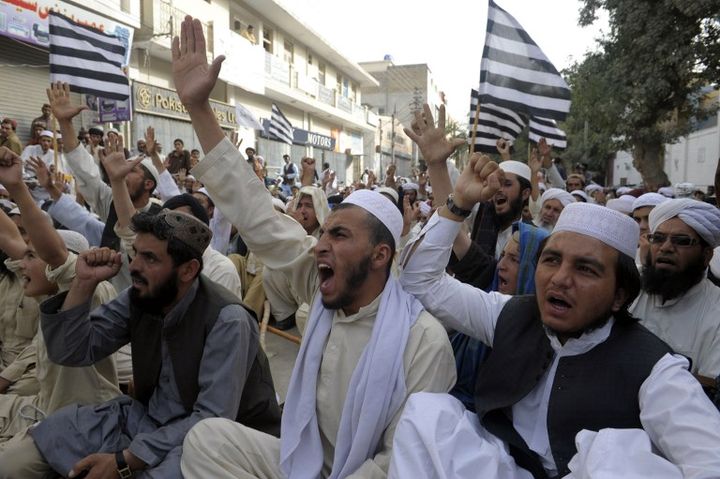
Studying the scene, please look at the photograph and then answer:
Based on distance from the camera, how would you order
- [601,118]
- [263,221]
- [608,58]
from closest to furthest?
[263,221], [608,58], [601,118]

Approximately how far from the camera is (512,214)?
4.51 metres

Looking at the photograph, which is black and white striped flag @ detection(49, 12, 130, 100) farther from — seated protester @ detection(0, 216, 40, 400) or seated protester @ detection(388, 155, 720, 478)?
seated protester @ detection(388, 155, 720, 478)

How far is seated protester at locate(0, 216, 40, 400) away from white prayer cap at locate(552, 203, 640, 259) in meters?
3.00

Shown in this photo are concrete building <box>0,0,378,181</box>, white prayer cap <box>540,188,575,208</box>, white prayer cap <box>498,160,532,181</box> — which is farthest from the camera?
concrete building <box>0,0,378,181</box>

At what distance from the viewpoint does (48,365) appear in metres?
2.76

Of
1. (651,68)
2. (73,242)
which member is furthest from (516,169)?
(651,68)

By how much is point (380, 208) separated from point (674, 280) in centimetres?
170

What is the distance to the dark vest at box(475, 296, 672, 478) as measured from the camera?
1722 millimetres

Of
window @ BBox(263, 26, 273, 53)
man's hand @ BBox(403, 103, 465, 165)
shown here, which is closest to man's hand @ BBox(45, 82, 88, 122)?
man's hand @ BBox(403, 103, 465, 165)

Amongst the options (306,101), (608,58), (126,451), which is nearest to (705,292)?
(126,451)

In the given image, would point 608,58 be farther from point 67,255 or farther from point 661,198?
point 67,255

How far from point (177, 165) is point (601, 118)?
12.0 meters

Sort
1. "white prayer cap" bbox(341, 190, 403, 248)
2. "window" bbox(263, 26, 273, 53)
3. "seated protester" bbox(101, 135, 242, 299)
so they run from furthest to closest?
"window" bbox(263, 26, 273, 53) < "seated protester" bbox(101, 135, 242, 299) < "white prayer cap" bbox(341, 190, 403, 248)

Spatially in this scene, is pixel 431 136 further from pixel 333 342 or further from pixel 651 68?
pixel 651 68
